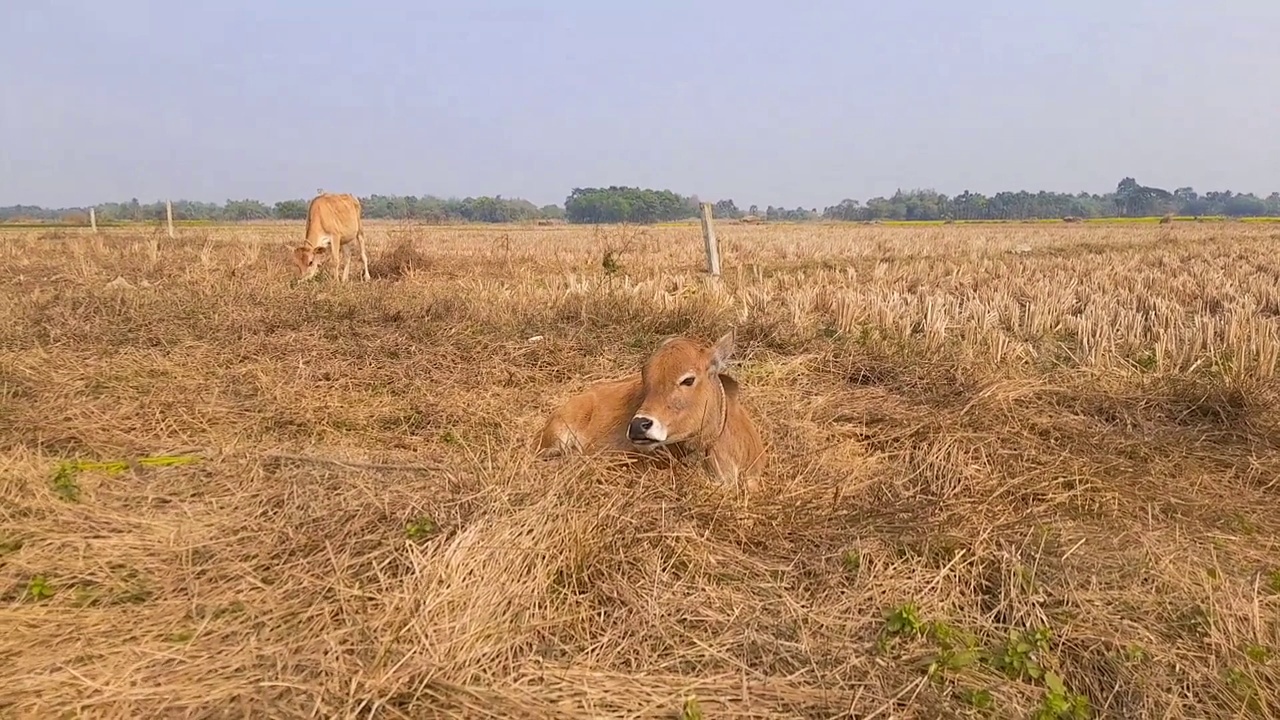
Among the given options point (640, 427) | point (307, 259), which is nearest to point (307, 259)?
point (307, 259)

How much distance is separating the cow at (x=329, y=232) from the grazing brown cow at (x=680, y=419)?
10.1 meters

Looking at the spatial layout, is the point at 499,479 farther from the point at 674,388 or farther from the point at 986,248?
the point at 986,248

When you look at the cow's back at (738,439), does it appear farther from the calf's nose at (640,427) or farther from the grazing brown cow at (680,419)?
the calf's nose at (640,427)

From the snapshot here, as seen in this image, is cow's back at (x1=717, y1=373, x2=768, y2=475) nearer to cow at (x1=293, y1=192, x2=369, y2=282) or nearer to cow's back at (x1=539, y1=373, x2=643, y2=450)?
cow's back at (x1=539, y1=373, x2=643, y2=450)

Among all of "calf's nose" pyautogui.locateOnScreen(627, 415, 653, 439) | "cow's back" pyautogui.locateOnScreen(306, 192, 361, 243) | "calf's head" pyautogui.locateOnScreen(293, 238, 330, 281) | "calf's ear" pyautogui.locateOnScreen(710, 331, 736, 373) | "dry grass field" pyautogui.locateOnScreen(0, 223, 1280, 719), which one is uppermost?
"cow's back" pyautogui.locateOnScreen(306, 192, 361, 243)

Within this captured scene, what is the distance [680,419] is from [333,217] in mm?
13959

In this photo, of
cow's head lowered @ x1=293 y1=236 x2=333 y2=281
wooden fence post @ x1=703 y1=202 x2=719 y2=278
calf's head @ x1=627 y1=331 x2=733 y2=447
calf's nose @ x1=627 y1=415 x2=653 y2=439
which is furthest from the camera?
cow's head lowered @ x1=293 y1=236 x2=333 y2=281

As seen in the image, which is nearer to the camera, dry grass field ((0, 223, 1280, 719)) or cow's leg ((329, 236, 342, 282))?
dry grass field ((0, 223, 1280, 719))

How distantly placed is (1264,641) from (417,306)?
863 centimetres

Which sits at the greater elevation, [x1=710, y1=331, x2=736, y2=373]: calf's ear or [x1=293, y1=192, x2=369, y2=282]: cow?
[x1=293, y1=192, x2=369, y2=282]: cow

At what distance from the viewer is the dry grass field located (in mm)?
2881

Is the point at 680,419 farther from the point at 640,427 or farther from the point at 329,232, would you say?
the point at 329,232

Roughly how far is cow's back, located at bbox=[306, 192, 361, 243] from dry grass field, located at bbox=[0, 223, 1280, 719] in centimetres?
825

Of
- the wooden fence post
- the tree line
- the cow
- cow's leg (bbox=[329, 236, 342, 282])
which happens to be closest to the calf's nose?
the wooden fence post
